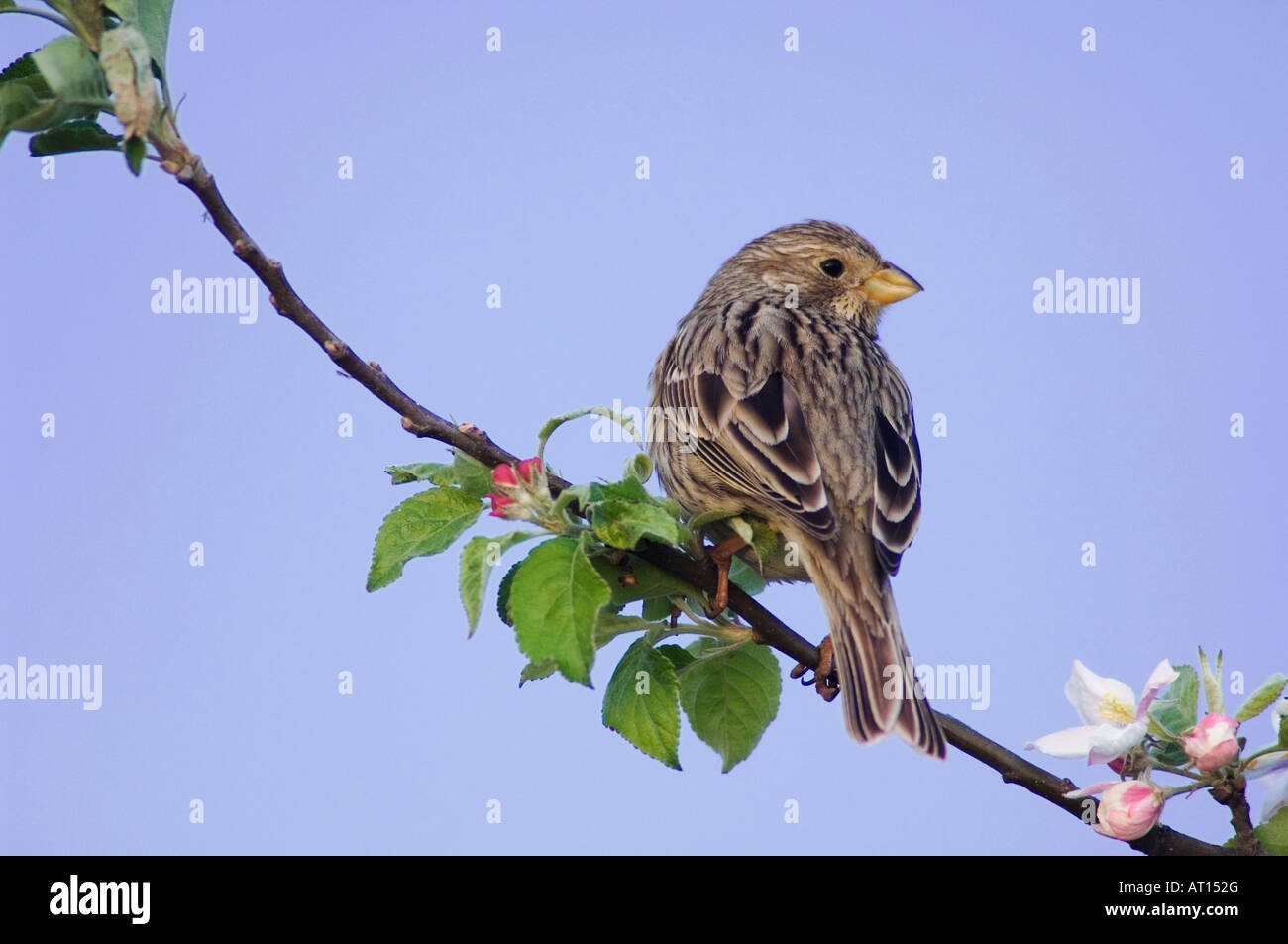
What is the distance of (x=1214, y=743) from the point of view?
102 inches

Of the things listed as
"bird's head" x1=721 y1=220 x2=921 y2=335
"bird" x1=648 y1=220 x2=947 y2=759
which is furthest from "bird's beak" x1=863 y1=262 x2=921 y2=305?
"bird" x1=648 y1=220 x2=947 y2=759

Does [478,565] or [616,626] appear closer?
[478,565]

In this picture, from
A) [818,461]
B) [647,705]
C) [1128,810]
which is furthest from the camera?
[818,461]

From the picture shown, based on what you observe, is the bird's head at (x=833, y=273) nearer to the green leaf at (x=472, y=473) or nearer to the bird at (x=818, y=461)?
the bird at (x=818, y=461)

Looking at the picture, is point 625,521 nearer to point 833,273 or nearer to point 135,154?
point 135,154

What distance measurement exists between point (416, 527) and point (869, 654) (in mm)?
1394

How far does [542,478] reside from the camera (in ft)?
9.11

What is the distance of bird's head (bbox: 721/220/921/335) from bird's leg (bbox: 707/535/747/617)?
221 centimetres

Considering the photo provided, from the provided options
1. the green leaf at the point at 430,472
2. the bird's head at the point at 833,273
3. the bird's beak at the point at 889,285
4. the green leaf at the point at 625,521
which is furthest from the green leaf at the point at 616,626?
the bird's beak at the point at 889,285

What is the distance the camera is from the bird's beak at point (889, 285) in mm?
5766

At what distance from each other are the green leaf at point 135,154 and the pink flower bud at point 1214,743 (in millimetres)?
2263

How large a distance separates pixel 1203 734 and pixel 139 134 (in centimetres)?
229

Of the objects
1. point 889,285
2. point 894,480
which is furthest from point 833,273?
point 894,480

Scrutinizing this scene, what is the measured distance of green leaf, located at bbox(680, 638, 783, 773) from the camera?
313 cm
